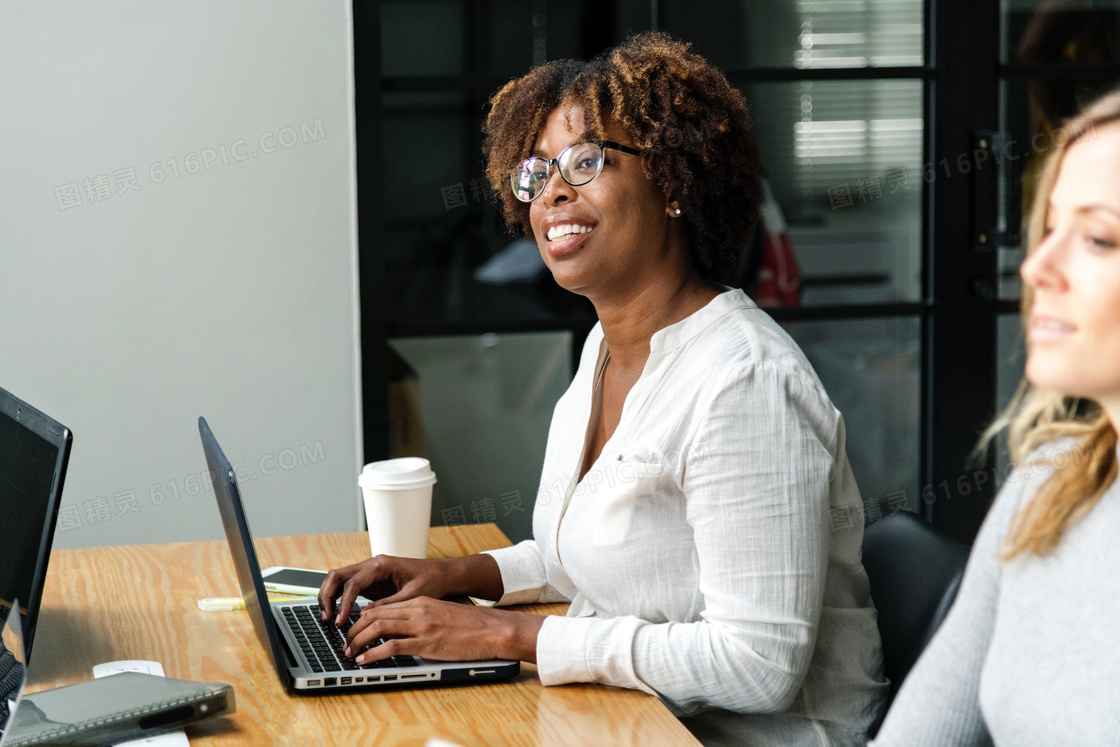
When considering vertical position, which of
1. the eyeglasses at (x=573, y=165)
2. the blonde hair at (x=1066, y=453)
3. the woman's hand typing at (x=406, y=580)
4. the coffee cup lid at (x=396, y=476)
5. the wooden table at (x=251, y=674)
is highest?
the eyeglasses at (x=573, y=165)

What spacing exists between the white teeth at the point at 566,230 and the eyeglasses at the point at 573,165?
0.18ft

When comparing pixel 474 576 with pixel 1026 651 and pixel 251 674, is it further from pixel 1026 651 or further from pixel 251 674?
pixel 1026 651

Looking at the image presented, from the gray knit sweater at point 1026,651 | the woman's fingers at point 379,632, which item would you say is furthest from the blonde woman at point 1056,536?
the woman's fingers at point 379,632

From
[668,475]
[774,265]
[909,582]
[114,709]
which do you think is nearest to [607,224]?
[668,475]

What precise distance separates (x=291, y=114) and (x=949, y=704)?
2.12 meters

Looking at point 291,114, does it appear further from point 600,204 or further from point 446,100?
point 600,204

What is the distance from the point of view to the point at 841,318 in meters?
2.96

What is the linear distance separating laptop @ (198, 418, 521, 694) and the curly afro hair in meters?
0.65

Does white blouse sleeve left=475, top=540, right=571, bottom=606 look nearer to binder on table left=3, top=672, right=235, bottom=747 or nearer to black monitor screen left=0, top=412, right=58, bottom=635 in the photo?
binder on table left=3, top=672, right=235, bottom=747

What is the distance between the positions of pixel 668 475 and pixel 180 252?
5.58 feet

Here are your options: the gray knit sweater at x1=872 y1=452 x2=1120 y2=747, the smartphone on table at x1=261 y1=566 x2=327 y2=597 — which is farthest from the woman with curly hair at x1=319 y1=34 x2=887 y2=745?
the gray knit sweater at x1=872 y1=452 x2=1120 y2=747

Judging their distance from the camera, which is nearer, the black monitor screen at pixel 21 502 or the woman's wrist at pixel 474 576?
the black monitor screen at pixel 21 502

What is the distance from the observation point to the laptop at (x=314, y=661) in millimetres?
1121

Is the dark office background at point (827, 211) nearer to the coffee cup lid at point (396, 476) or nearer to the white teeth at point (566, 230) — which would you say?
the coffee cup lid at point (396, 476)
